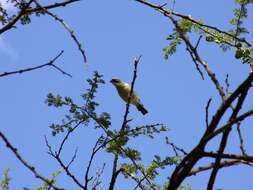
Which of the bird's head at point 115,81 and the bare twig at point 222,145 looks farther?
the bird's head at point 115,81

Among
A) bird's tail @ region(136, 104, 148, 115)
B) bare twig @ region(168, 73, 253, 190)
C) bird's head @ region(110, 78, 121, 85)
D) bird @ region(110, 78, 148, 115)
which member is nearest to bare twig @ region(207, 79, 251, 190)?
bare twig @ region(168, 73, 253, 190)

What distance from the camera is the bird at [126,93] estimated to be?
9.64 meters

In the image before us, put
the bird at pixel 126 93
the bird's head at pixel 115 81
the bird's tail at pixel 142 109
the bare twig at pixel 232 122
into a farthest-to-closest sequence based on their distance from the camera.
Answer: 1. the bird's tail at pixel 142 109
2. the bird's head at pixel 115 81
3. the bird at pixel 126 93
4. the bare twig at pixel 232 122

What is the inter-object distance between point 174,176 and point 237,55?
133 centimetres

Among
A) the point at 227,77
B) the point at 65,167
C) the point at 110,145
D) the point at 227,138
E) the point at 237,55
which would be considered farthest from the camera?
the point at 110,145

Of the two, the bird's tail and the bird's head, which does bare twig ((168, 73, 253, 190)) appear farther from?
the bird's tail

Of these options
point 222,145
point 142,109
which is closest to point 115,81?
point 142,109

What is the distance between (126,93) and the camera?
959 centimetres

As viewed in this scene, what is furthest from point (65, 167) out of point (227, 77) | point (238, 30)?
point (238, 30)

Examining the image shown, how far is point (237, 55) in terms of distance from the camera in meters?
2.52

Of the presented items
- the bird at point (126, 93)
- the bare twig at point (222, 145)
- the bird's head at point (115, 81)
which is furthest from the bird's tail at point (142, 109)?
the bare twig at point (222, 145)

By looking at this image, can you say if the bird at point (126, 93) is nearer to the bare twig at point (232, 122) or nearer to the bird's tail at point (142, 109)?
the bird's tail at point (142, 109)

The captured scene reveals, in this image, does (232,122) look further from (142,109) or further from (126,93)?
(142,109)

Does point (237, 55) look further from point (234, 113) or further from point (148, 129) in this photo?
point (148, 129)
